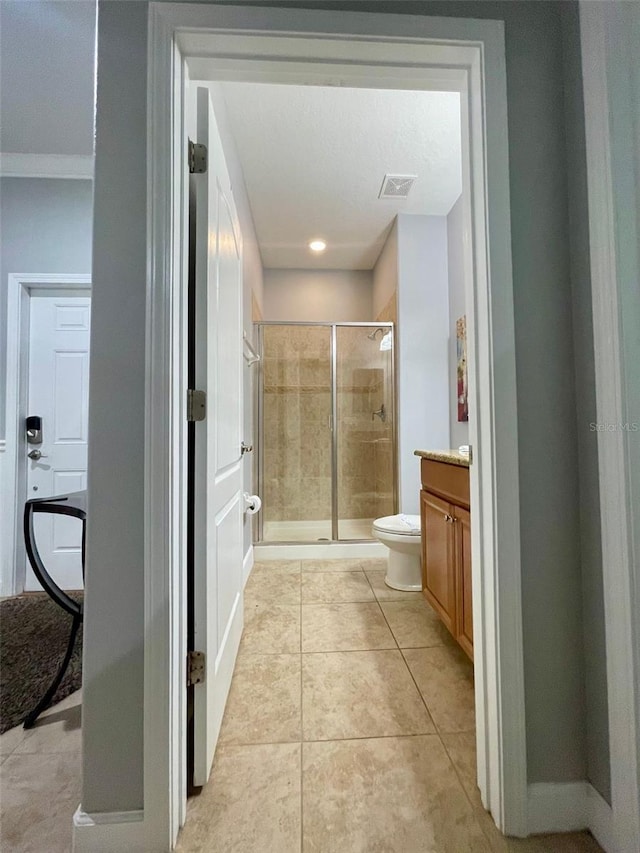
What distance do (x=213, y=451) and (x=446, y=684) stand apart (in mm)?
1257

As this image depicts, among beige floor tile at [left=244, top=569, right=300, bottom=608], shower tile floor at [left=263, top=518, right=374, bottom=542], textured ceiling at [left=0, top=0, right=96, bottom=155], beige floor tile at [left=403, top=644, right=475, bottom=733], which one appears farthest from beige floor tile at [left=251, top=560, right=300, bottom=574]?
textured ceiling at [left=0, top=0, right=96, bottom=155]

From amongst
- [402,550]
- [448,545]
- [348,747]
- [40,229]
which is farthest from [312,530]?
[40,229]

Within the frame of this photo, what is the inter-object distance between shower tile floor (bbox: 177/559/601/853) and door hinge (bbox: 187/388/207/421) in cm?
101

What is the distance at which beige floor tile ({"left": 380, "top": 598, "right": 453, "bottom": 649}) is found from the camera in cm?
165

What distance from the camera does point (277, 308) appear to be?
371cm

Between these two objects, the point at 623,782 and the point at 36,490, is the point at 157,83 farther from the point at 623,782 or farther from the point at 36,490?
the point at 36,490

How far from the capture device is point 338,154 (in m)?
2.20

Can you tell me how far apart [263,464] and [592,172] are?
2738 millimetres

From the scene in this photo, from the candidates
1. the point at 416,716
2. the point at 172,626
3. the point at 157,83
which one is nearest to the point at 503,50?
the point at 157,83

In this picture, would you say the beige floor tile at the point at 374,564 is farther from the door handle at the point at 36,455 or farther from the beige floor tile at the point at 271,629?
the door handle at the point at 36,455

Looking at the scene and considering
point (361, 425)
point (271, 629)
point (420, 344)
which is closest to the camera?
point (271, 629)

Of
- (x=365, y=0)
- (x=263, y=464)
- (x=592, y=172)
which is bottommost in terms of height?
(x=263, y=464)

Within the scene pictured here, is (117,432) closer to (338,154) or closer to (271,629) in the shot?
(271,629)

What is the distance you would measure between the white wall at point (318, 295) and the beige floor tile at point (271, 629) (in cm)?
272
